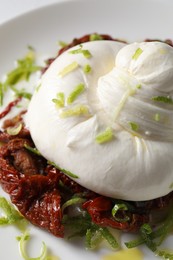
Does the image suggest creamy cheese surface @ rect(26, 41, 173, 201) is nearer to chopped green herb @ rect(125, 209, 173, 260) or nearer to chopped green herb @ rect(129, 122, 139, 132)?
chopped green herb @ rect(129, 122, 139, 132)

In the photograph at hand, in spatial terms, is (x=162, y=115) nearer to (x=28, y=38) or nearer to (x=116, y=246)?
(x=116, y=246)

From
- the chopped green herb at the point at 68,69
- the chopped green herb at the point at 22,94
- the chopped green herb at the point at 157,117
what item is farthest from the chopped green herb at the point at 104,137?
the chopped green herb at the point at 22,94

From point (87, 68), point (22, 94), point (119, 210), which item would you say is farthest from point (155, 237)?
point (22, 94)

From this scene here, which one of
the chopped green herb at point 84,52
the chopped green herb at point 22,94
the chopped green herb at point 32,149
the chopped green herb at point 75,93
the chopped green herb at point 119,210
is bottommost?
the chopped green herb at point 119,210

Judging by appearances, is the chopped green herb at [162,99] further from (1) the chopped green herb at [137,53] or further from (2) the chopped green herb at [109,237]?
(2) the chopped green herb at [109,237]

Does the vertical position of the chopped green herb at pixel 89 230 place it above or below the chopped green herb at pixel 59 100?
below

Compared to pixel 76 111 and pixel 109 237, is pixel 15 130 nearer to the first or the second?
pixel 76 111

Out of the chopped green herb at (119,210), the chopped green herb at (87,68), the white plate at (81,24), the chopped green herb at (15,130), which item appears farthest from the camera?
the white plate at (81,24)

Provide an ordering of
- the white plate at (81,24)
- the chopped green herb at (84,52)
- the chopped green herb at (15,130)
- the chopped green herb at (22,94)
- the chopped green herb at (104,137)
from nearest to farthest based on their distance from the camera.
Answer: the chopped green herb at (104,137), the chopped green herb at (84,52), the chopped green herb at (15,130), the chopped green herb at (22,94), the white plate at (81,24)

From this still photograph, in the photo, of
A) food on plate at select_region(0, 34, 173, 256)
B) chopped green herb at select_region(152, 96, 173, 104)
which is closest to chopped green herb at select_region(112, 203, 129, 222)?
food on plate at select_region(0, 34, 173, 256)
